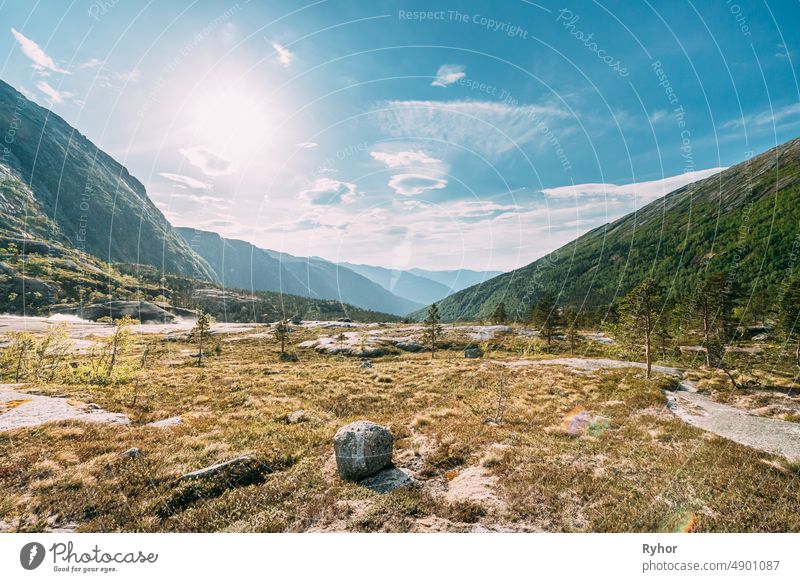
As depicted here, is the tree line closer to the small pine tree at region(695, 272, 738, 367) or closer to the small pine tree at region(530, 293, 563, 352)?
the small pine tree at region(695, 272, 738, 367)

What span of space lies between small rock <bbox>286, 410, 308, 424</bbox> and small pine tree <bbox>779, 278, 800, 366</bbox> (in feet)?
229

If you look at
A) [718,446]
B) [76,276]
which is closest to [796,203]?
[718,446]

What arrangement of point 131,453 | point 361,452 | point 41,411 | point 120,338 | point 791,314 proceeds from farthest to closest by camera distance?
point 791,314
point 120,338
point 41,411
point 131,453
point 361,452

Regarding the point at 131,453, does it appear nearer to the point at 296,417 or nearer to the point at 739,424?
the point at 296,417

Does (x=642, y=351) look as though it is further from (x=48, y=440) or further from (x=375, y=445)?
(x=48, y=440)

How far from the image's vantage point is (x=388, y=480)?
13.0 meters

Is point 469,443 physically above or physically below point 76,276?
below

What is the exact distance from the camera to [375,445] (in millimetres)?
13641

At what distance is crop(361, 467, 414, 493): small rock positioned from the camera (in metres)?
12.3

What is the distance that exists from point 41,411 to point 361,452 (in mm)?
22337

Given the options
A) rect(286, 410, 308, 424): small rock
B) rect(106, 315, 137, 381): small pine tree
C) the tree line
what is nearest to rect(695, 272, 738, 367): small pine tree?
the tree line

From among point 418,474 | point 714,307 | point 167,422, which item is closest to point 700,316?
point 714,307
